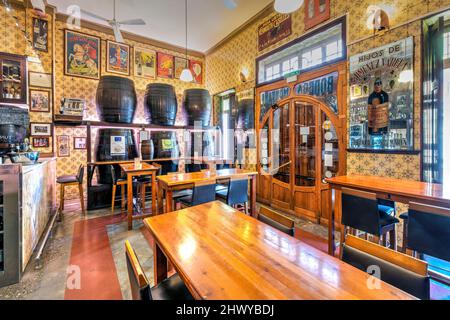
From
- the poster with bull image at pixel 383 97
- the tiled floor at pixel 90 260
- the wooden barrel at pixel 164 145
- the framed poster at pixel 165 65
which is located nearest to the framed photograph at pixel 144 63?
the framed poster at pixel 165 65

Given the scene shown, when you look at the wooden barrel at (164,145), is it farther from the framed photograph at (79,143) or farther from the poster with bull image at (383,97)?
the poster with bull image at (383,97)

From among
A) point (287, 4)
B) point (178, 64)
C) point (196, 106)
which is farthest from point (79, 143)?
point (287, 4)

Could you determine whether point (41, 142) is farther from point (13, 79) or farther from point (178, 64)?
point (178, 64)

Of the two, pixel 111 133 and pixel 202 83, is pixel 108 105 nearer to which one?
pixel 111 133

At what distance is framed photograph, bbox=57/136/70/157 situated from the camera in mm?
4723

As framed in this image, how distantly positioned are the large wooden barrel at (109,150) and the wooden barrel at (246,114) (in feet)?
7.97

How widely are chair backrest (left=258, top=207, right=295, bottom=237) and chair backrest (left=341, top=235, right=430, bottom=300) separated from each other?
36cm

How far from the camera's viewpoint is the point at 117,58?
5328mm

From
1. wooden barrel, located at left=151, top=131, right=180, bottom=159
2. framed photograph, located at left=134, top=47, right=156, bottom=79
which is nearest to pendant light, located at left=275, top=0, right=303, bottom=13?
wooden barrel, located at left=151, top=131, right=180, bottom=159

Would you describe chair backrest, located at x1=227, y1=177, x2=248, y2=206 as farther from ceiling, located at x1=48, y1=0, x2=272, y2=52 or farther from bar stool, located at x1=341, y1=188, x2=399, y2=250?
ceiling, located at x1=48, y1=0, x2=272, y2=52

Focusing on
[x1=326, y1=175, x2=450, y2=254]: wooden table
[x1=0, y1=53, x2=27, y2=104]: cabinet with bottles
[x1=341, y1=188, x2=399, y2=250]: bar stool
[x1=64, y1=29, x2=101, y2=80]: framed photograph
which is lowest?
[x1=341, y1=188, x2=399, y2=250]: bar stool

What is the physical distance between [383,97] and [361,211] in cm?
164
